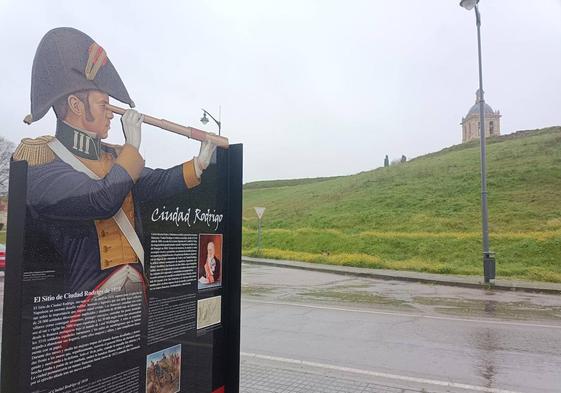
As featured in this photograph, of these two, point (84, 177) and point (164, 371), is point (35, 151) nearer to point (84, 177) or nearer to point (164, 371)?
point (84, 177)

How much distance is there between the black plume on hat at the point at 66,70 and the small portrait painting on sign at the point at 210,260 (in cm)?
121

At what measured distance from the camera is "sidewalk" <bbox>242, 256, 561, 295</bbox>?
652 inches

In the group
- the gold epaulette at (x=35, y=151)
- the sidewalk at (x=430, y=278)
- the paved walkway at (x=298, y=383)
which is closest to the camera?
the gold epaulette at (x=35, y=151)

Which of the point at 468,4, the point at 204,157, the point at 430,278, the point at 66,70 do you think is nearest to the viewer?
the point at 66,70

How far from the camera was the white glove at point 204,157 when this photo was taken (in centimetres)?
340

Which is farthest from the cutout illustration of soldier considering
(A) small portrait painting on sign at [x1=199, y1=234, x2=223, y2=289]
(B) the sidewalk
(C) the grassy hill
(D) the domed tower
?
(D) the domed tower

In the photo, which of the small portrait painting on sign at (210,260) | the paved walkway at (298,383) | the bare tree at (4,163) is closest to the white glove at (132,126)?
the bare tree at (4,163)

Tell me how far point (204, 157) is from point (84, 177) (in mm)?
1086

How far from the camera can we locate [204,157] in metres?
3.46

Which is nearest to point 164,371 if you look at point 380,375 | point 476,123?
point 380,375

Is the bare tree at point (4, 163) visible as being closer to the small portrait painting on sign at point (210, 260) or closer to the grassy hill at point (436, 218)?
the small portrait painting on sign at point (210, 260)

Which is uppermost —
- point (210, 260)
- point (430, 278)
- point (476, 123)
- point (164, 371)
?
point (476, 123)

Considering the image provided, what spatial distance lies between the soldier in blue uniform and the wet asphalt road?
4.33 metres

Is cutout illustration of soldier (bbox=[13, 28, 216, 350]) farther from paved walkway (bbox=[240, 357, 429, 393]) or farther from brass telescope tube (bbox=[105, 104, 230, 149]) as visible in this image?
paved walkway (bbox=[240, 357, 429, 393])
